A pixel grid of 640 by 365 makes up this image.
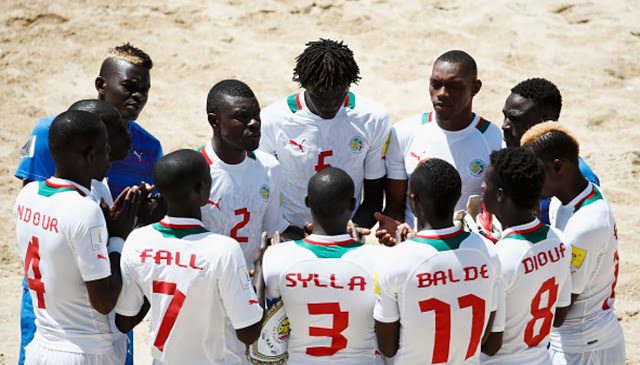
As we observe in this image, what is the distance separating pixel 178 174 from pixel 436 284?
1.44 metres

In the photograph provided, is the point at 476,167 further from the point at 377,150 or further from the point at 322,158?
the point at 322,158

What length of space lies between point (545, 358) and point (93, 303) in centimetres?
248

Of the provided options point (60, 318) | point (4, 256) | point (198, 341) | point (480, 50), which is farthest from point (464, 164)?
point (480, 50)

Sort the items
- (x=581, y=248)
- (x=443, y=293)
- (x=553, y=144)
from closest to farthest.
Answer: (x=443, y=293), (x=581, y=248), (x=553, y=144)

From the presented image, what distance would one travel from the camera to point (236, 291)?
4668mm

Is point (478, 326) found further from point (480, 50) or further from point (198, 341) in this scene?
→ point (480, 50)

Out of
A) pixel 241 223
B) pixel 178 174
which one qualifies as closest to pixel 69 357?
pixel 178 174

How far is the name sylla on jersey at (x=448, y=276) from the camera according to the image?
468 cm

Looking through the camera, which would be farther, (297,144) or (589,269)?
(297,144)

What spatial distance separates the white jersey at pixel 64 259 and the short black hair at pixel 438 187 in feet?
5.47

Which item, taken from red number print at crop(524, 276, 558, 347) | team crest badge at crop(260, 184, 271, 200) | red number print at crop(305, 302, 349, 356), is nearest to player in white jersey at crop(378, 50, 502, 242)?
team crest badge at crop(260, 184, 271, 200)

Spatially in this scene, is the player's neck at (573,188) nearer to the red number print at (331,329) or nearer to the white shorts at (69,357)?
the red number print at (331,329)

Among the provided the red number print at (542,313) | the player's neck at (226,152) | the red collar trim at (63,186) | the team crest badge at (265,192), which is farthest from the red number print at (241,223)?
the red number print at (542,313)

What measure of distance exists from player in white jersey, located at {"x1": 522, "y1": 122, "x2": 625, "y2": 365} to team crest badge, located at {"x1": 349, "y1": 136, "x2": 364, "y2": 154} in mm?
1222
